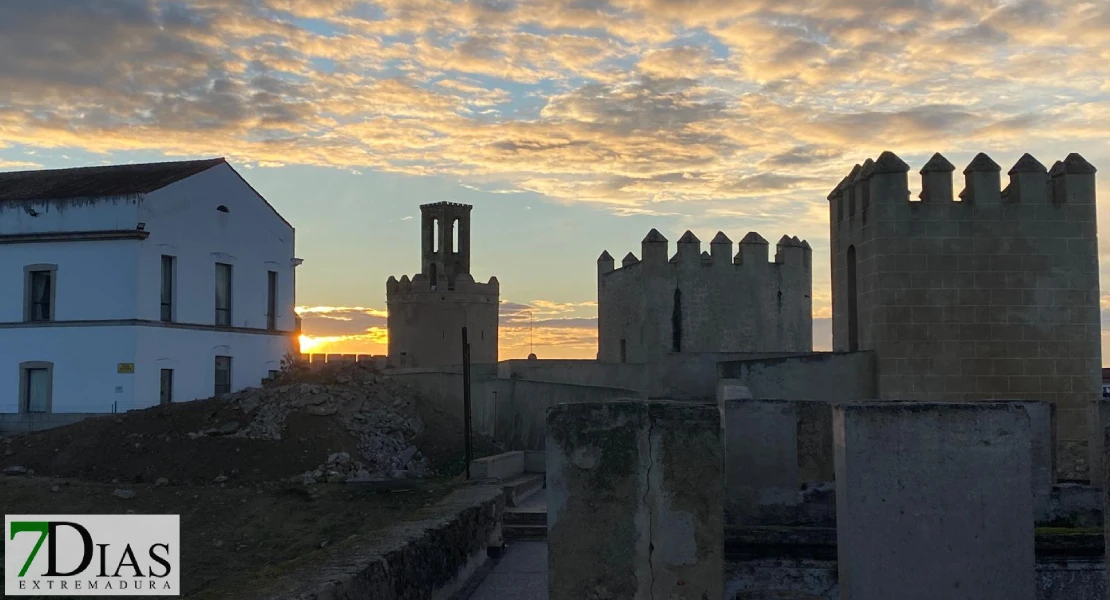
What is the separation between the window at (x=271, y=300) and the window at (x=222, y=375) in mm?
2390

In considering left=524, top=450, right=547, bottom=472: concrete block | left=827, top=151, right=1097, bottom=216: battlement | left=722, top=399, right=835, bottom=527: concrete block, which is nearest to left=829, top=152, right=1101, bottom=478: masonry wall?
left=827, top=151, right=1097, bottom=216: battlement

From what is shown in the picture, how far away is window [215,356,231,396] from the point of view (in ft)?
101

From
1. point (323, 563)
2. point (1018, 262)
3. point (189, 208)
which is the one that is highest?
point (189, 208)

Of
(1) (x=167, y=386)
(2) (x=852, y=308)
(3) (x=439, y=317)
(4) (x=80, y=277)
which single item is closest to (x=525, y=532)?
(2) (x=852, y=308)

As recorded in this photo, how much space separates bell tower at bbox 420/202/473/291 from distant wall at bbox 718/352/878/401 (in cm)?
3892

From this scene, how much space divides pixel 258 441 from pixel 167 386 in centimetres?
745

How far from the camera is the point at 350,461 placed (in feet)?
72.1

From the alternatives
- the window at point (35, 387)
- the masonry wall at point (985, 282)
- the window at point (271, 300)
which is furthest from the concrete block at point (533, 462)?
the window at point (271, 300)

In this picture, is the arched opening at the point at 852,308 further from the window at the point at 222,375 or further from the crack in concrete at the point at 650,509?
the window at the point at 222,375

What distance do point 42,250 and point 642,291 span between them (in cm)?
1765

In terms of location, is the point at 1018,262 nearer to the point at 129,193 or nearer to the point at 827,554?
the point at 827,554

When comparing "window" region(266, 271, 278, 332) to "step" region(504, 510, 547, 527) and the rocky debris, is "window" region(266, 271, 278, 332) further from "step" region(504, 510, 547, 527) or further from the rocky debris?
"step" region(504, 510, 547, 527)

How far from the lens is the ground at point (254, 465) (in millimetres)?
16547

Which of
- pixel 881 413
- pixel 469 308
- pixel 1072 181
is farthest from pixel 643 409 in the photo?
pixel 469 308
